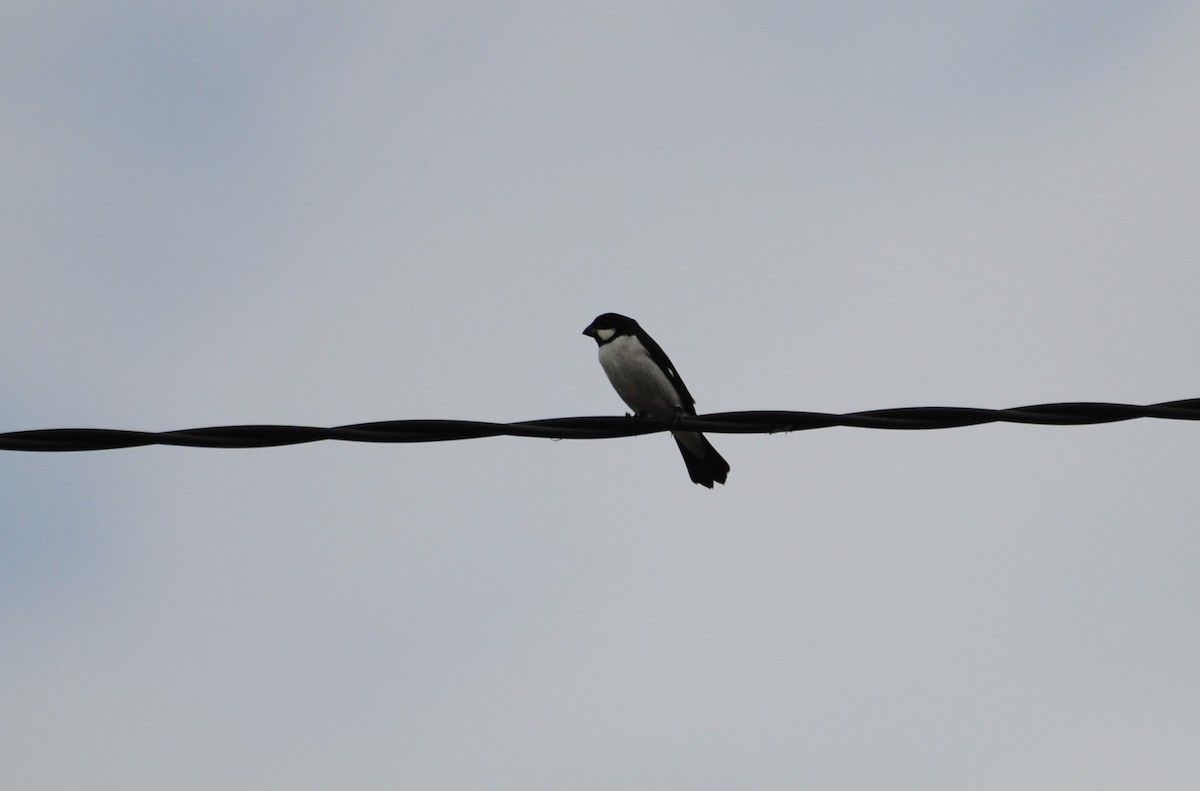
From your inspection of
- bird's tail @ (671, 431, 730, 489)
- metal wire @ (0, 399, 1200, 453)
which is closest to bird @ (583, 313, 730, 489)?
bird's tail @ (671, 431, 730, 489)

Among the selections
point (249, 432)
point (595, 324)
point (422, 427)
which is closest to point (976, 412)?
point (422, 427)

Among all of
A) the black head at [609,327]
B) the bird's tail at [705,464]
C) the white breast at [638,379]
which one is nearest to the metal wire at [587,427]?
the bird's tail at [705,464]

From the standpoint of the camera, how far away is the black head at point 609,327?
9109 millimetres

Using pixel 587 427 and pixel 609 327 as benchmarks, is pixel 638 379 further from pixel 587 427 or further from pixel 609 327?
pixel 587 427

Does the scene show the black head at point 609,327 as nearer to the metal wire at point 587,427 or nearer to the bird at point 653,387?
the bird at point 653,387

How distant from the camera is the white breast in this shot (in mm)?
8648

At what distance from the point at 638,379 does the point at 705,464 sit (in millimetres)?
638

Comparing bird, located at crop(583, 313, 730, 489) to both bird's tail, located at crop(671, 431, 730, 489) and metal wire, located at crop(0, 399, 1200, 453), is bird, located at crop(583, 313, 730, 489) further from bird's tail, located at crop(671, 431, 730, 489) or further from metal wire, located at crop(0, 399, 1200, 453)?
metal wire, located at crop(0, 399, 1200, 453)

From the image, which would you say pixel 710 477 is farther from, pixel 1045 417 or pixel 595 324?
pixel 1045 417

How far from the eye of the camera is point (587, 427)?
5.12 m

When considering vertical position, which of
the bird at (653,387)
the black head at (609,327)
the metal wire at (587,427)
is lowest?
the metal wire at (587,427)

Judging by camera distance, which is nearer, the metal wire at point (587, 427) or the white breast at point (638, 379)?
the metal wire at point (587, 427)

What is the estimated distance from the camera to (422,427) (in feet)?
16.0

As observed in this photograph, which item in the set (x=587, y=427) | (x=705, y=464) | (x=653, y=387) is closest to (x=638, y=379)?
(x=653, y=387)
